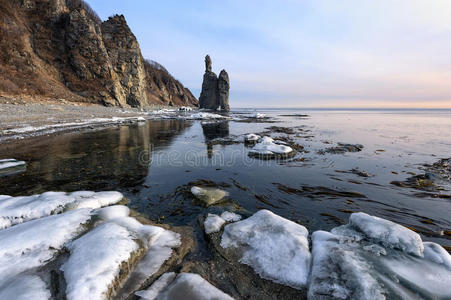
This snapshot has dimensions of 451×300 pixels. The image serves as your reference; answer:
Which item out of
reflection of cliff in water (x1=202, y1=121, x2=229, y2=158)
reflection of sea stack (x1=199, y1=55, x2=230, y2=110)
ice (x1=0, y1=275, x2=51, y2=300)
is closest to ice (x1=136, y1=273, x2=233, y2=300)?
ice (x1=0, y1=275, x2=51, y2=300)

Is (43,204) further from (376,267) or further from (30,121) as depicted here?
(30,121)

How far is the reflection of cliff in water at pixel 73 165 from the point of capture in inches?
259

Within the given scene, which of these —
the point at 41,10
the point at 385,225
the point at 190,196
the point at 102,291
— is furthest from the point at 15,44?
the point at 385,225

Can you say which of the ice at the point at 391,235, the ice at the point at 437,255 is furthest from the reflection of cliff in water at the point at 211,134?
the ice at the point at 437,255

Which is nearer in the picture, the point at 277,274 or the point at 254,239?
the point at 277,274

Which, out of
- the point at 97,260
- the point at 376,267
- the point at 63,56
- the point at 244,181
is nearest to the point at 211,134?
the point at 244,181

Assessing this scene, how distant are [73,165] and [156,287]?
856 centimetres

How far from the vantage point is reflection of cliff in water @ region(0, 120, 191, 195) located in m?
6.57

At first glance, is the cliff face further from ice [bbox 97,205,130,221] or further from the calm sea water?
ice [bbox 97,205,130,221]

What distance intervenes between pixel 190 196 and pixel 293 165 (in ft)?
19.4

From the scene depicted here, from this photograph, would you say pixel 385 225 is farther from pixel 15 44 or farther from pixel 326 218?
pixel 15 44

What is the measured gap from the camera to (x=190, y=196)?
6.07 m

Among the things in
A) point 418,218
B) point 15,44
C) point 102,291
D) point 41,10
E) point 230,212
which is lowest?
point 418,218

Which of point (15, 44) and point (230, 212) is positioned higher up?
point (15, 44)
